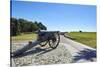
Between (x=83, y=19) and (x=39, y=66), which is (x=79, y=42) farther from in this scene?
(x=39, y=66)

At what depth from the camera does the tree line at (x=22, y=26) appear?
7.57 feet

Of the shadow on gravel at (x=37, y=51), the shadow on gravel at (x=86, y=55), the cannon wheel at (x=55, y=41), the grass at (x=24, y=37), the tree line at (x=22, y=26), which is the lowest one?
the shadow on gravel at (x=86, y=55)

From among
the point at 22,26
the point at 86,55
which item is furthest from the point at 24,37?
the point at 86,55

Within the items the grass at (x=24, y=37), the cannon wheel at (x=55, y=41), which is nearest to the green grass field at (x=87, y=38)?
the cannon wheel at (x=55, y=41)

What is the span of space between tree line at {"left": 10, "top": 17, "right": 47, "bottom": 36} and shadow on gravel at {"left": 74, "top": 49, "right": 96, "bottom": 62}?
1.82ft

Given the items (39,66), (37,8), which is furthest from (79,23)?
(39,66)

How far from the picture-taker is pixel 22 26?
237cm

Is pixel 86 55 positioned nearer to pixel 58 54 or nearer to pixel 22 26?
pixel 58 54

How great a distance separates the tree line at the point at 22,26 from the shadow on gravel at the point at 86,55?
0.55m

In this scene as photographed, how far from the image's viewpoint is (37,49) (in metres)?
2.45

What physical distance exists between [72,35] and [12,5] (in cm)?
83

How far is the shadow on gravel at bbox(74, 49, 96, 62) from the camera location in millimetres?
2594

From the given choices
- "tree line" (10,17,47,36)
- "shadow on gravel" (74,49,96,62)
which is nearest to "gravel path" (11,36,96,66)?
"shadow on gravel" (74,49,96,62)

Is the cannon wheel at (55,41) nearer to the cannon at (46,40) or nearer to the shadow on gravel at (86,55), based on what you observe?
the cannon at (46,40)
